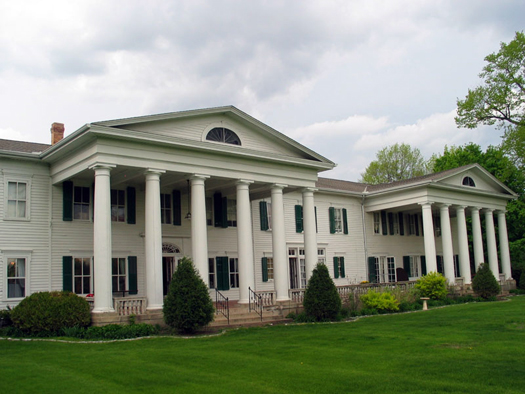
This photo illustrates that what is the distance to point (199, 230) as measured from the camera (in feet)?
66.8

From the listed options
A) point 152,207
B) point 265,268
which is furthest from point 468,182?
point 152,207

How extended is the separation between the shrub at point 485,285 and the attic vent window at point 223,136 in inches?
A: 670

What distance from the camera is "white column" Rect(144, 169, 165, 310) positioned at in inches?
736

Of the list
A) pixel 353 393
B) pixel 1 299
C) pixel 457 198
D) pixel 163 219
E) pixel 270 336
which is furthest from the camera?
pixel 457 198

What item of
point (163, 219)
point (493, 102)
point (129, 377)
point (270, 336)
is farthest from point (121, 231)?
point (493, 102)

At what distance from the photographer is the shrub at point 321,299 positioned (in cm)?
2033

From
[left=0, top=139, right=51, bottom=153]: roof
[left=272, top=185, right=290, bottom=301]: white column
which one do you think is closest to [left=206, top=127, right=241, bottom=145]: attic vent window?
[left=272, top=185, right=290, bottom=301]: white column

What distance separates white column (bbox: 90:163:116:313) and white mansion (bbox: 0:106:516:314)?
3 centimetres

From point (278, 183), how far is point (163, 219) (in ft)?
17.8

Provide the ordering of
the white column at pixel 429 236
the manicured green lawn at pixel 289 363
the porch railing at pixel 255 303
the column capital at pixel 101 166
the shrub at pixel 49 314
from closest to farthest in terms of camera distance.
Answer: the manicured green lawn at pixel 289 363 < the shrub at pixel 49 314 < the column capital at pixel 101 166 < the porch railing at pixel 255 303 < the white column at pixel 429 236

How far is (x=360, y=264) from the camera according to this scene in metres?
32.8

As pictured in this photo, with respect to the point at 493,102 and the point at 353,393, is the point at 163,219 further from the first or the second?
the point at 493,102

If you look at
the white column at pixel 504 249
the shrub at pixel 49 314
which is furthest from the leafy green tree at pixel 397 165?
the shrub at pixel 49 314

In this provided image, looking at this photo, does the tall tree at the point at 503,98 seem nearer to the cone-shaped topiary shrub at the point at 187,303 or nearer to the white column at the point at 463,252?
the white column at the point at 463,252
